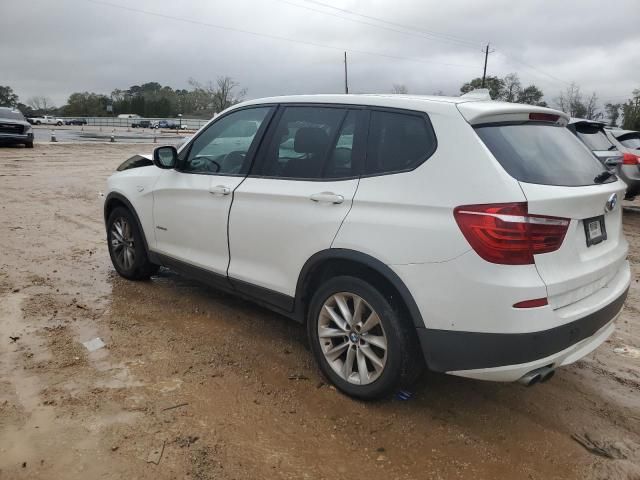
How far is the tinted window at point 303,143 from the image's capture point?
338 cm

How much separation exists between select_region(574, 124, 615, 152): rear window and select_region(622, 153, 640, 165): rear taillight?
0.28 metres

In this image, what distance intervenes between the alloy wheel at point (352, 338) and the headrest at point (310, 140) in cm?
97

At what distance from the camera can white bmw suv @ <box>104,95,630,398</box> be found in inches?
101

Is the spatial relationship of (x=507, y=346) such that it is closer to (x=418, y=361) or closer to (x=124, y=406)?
(x=418, y=361)

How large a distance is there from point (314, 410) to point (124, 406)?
44.4 inches

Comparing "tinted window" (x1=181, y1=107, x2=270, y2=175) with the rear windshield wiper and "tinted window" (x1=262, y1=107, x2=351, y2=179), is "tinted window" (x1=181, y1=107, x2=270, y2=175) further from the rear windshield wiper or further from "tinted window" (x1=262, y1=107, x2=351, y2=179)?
the rear windshield wiper

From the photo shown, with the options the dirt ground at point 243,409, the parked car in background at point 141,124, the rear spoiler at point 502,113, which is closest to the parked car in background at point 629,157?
the dirt ground at point 243,409

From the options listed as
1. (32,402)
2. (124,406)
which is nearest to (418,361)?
(124,406)

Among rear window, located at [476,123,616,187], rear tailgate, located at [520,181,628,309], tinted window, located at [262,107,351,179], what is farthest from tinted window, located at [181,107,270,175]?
rear tailgate, located at [520,181,628,309]

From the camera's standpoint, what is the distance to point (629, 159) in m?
9.82

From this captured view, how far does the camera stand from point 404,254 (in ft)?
9.13

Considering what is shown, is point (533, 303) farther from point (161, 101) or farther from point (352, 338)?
point (161, 101)

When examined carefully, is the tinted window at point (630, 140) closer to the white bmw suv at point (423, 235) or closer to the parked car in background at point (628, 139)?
the parked car in background at point (628, 139)

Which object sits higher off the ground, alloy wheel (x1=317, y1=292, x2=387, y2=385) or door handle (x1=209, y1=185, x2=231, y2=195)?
door handle (x1=209, y1=185, x2=231, y2=195)
